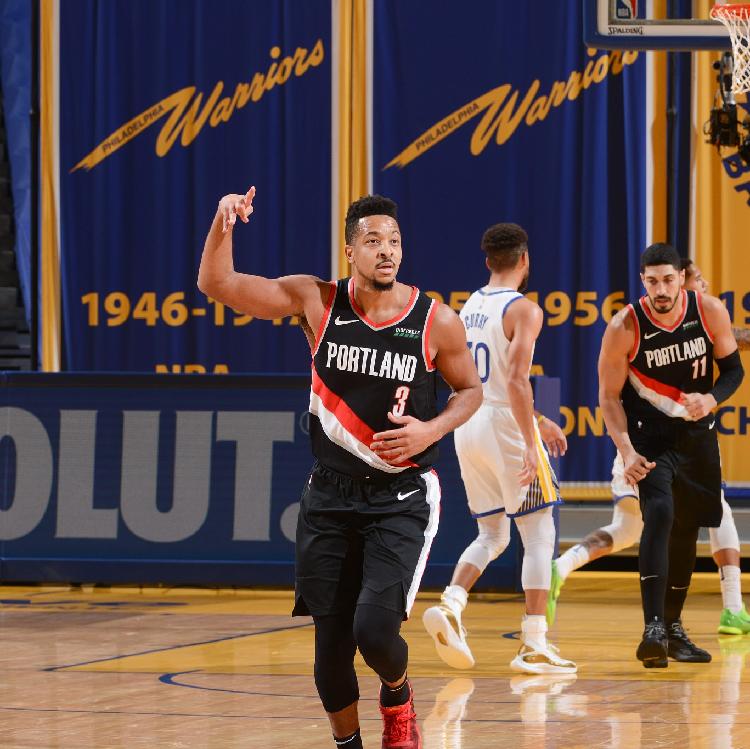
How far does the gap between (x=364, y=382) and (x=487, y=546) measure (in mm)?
3016

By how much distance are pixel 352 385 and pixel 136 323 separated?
10.7 m

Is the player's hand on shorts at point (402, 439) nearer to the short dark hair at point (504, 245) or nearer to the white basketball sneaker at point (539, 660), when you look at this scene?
the white basketball sneaker at point (539, 660)

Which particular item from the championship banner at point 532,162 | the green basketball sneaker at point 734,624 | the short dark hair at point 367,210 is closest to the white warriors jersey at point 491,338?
the green basketball sneaker at point 734,624

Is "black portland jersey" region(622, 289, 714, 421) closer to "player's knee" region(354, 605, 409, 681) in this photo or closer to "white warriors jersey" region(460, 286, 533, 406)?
"white warriors jersey" region(460, 286, 533, 406)

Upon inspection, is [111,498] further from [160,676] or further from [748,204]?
[748,204]

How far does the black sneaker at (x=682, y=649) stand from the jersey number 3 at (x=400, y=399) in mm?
3223

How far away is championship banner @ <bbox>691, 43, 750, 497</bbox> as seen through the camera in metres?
14.1

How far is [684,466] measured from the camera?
770 cm

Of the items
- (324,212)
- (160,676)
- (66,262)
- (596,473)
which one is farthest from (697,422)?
(66,262)

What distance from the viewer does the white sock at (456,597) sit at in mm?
7531

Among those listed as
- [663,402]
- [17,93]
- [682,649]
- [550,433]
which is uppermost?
[17,93]

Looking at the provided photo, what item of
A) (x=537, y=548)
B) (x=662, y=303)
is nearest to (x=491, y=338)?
(x=662, y=303)

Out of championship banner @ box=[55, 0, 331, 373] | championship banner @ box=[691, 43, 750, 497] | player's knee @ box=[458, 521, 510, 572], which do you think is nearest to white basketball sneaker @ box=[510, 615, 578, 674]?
player's knee @ box=[458, 521, 510, 572]

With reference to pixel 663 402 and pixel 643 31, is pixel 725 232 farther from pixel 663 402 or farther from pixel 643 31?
pixel 663 402
